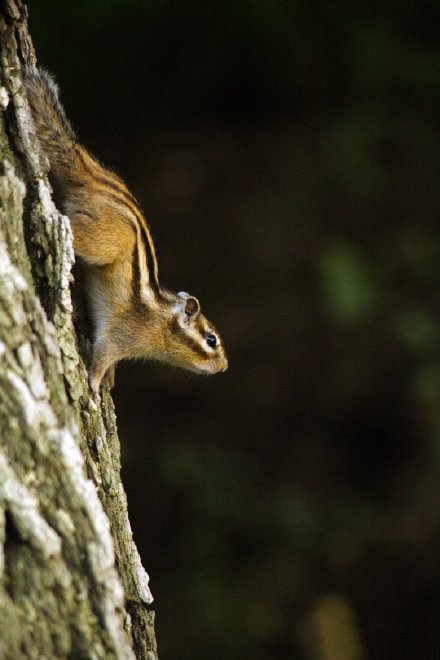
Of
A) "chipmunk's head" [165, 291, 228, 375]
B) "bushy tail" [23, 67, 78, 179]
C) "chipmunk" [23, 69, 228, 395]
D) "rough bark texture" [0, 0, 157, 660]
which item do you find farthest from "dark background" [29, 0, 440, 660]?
"rough bark texture" [0, 0, 157, 660]

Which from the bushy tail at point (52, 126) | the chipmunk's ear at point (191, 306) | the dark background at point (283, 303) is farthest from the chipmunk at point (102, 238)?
the dark background at point (283, 303)

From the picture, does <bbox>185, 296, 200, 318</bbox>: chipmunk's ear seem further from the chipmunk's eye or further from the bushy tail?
the bushy tail

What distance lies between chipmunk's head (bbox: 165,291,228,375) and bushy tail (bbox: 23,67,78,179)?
39.4 inches

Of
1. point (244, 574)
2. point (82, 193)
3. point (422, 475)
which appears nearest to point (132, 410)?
point (244, 574)

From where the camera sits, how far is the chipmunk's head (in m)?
3.98

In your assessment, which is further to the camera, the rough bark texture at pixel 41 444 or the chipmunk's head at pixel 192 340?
the chipmunk's head at pixel 192 340

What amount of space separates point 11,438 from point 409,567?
5505 mm

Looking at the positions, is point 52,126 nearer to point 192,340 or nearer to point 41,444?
point 41,444

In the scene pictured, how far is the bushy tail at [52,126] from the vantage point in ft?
9.35

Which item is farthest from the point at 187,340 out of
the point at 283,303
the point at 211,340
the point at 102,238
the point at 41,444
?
the point at 283,303

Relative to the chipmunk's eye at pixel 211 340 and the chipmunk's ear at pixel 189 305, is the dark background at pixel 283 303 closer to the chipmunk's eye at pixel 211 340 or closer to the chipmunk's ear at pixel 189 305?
the chipmunk's eye at pixel 211 340

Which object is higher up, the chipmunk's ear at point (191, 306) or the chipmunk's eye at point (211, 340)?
the chipmunk's ear at point (191, 306)

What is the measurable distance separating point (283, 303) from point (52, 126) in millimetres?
5110

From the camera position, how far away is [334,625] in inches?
267
